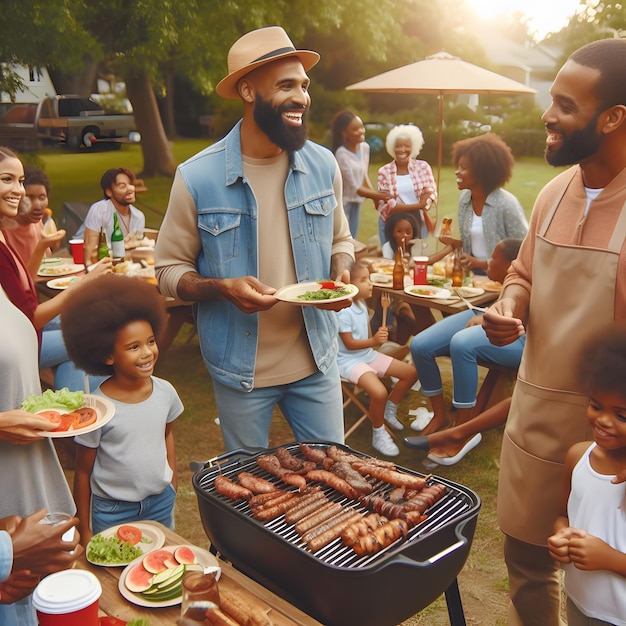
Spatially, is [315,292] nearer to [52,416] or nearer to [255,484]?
[255,484]

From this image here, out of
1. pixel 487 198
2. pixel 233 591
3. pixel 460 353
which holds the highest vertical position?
pixel 487 198

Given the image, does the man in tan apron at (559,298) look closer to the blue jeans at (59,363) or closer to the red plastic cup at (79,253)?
the blue jeans at (59,363)

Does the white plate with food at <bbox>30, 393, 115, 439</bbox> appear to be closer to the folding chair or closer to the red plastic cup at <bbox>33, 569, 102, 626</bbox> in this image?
the red plastic cup at <bbox>33, 569, 102, 626</bbox>

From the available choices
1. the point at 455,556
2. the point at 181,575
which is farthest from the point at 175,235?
the point at 455,556

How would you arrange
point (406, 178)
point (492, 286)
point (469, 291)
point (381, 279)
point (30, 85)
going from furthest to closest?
point (30, 85), point (406, 178), point (381, 279), point (492, 286), point (469, 291)

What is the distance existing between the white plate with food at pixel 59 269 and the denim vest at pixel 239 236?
3.72m

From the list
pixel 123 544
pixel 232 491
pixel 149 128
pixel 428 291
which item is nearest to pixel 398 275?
pixel 428 291

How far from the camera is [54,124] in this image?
12242mm

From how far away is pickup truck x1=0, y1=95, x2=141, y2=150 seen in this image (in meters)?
11.6

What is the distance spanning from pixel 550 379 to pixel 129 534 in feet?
5.97

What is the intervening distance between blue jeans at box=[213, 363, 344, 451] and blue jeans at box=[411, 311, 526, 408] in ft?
7.71

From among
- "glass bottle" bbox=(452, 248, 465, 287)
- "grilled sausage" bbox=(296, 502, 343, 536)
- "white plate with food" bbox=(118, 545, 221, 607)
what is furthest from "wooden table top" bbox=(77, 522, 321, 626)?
"glass bottle" bbox=(452, 248, 465, 287)

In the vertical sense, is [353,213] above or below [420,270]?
above

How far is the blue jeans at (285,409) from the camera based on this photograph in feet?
11.8
